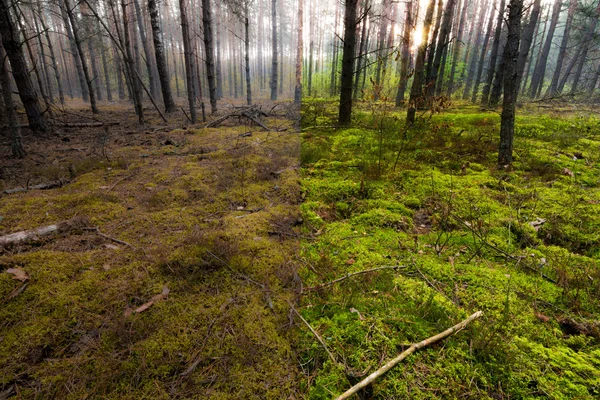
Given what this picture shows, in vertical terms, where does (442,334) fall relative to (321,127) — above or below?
below

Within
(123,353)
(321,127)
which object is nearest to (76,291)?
(123,353)

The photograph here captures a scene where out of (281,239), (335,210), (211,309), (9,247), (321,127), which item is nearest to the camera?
(211,309)

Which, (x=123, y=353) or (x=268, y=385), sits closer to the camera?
(x=268, y=385)

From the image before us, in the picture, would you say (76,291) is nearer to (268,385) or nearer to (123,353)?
(123,353)

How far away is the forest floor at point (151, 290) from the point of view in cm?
145

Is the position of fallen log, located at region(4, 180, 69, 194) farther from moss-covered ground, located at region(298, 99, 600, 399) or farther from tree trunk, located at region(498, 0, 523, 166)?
tree trunk, located at region(498, 0, 523, 166)

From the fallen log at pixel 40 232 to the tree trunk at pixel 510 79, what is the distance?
6.13m

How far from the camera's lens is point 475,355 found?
1.53 metres

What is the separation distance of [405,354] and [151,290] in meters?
1.83

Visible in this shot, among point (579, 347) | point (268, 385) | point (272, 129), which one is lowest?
point (268, 385)

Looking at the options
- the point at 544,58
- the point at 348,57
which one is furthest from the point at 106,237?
the point at 544,58

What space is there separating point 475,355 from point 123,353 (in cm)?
206

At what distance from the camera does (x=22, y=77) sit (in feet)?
23.5

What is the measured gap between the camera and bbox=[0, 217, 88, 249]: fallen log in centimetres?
247
